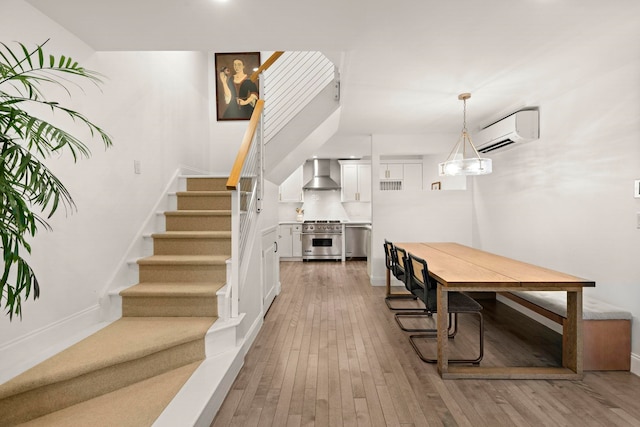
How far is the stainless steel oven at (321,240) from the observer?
301 inches

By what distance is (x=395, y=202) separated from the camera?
5312mm

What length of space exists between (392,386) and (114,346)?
177cm

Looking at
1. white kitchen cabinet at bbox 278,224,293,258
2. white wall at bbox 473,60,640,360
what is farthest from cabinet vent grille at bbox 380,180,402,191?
white wall at bbox 473,60,640,360

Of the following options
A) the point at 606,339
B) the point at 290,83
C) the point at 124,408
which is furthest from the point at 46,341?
the point at 290,83

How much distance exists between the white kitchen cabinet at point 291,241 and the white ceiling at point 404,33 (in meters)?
4.99

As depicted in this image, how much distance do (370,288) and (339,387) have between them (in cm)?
285

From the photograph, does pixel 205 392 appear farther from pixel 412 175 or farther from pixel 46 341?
pixel 412 175

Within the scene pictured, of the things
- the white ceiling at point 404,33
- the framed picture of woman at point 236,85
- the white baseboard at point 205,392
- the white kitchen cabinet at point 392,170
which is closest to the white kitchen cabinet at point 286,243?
the white kitchen cabinet at point 392,170

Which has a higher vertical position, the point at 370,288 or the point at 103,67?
the point at 103,67

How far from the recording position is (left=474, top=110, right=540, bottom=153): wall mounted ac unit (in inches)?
142

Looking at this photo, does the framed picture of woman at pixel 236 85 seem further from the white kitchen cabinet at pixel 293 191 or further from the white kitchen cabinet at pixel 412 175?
the white kitchen cabinet at pixel 412 175

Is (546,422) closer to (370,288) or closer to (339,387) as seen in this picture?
(339,387)

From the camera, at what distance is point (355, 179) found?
8.04 m

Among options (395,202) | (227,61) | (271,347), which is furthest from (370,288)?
(227,61)
